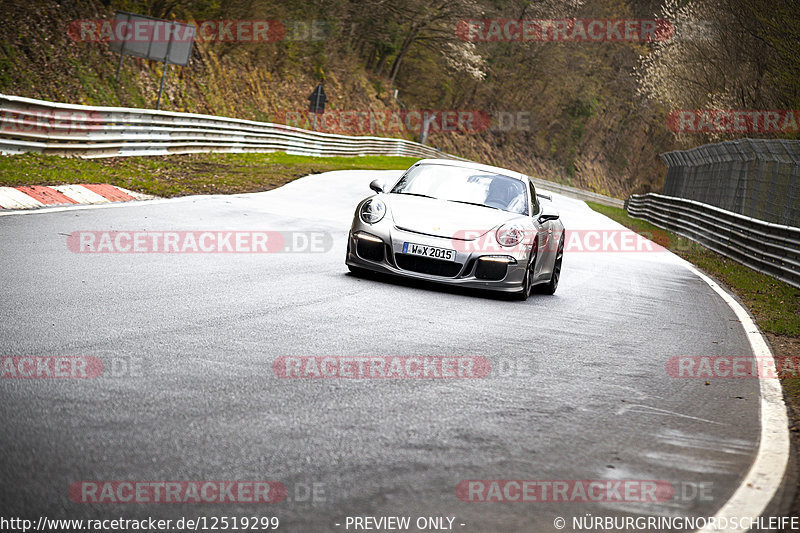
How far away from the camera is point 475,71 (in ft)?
205

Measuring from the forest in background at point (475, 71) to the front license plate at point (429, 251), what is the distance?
1772 cm

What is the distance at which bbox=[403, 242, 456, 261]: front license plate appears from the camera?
9562 millimetres

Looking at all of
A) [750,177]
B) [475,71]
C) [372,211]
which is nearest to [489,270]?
[372,211]

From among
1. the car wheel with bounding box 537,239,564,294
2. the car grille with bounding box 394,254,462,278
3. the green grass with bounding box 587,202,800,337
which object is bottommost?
the green grass with bounding box 587,202,800,337

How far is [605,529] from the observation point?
11.8 ft

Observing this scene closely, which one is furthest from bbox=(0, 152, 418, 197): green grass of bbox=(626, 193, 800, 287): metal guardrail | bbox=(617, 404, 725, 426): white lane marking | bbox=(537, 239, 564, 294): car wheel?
Result: bbox=(617, 404, 725, 426): white lane marking

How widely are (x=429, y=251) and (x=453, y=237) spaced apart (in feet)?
0.92

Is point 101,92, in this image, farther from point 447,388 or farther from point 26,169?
point 447,388

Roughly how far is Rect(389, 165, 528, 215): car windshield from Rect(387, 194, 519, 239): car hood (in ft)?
0.74

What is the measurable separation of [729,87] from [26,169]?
2634 cm

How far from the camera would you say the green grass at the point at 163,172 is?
1603 cm

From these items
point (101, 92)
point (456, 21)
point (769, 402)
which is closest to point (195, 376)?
point (769, 402)

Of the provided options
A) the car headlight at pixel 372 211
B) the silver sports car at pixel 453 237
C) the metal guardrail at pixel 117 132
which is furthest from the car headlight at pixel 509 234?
the metal guardrail at pixel 117 132

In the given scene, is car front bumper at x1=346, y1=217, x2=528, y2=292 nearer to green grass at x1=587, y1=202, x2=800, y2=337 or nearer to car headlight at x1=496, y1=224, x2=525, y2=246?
car headlight at x1=496, y1=224, x2=525, y2=246
